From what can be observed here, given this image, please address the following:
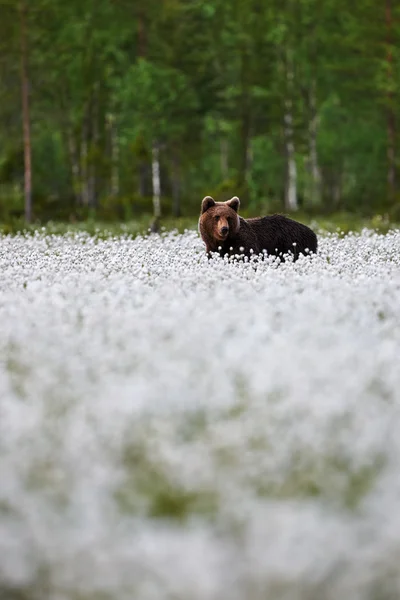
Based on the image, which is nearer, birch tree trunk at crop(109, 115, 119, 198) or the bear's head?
the bear's head

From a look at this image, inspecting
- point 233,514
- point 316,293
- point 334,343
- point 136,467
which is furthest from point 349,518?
point 316,293

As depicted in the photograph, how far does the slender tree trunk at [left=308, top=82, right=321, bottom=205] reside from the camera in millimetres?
40625

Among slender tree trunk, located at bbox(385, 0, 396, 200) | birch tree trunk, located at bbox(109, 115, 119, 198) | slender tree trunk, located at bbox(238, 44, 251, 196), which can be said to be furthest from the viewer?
slender tree trunk, located at bbox(238, 44, 251, 196)

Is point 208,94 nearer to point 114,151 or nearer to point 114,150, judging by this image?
point 114,150

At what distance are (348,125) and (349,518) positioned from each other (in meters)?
43.8

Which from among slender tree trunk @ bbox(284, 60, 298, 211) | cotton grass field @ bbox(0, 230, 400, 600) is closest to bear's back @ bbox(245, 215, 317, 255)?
cotton grass field @ bbox(0, 230, 400, 600)

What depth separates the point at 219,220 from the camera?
12.0m

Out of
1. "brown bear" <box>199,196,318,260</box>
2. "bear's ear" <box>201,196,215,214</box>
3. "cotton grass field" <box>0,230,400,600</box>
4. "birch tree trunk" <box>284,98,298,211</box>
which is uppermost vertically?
"birch tree trunk" <box>284,98,298,211</box>

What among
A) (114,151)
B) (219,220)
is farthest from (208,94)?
(219,220)

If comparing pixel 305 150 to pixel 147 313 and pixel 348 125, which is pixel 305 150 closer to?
pixel 348 125

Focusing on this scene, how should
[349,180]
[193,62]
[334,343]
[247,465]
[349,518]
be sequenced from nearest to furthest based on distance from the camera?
1. [349,518]
2. [247,465]
3. [334,343]
4. [193,62]
5. [349,180]

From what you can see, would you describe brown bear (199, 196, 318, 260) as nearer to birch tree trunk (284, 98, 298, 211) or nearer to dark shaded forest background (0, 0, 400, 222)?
dark shaded forest background (0, 0, 400, 222)

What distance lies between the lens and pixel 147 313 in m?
6.49

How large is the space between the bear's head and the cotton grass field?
214 inches
